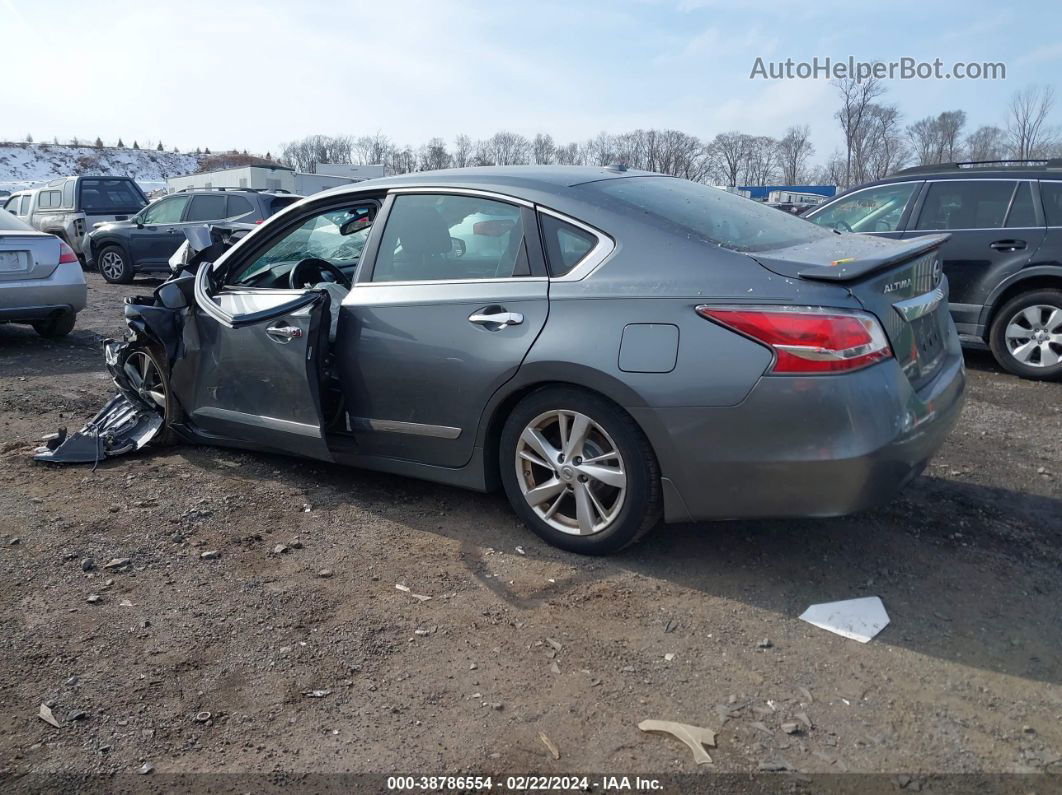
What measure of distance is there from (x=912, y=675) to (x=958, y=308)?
5.37 meters

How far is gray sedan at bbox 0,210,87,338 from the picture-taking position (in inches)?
311

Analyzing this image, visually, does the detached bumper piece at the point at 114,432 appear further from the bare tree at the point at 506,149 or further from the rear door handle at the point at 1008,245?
the bare tree at the point at 506,149

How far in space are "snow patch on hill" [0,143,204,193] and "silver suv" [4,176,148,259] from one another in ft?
189

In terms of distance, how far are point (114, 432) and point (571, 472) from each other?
10.1 ft

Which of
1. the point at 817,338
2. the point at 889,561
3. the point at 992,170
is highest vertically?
the point at 992,170

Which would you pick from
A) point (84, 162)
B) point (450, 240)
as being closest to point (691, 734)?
point (450, 240)

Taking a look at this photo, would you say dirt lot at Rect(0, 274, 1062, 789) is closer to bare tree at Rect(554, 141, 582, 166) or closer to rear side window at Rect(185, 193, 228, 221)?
rear side window at Rect(185, 193, 228, 221)

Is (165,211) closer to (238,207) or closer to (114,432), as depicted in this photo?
(238,207)

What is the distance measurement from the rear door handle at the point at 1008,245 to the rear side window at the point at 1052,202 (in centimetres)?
25

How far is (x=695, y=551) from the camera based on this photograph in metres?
3.68

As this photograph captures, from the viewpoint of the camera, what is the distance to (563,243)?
3600 mm

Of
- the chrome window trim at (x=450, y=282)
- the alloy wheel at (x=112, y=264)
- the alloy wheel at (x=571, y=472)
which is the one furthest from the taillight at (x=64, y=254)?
the alloy wheel at (x=112, y=264)

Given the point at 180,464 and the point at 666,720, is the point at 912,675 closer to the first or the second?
the point at 666,720

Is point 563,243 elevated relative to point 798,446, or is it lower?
elevated
